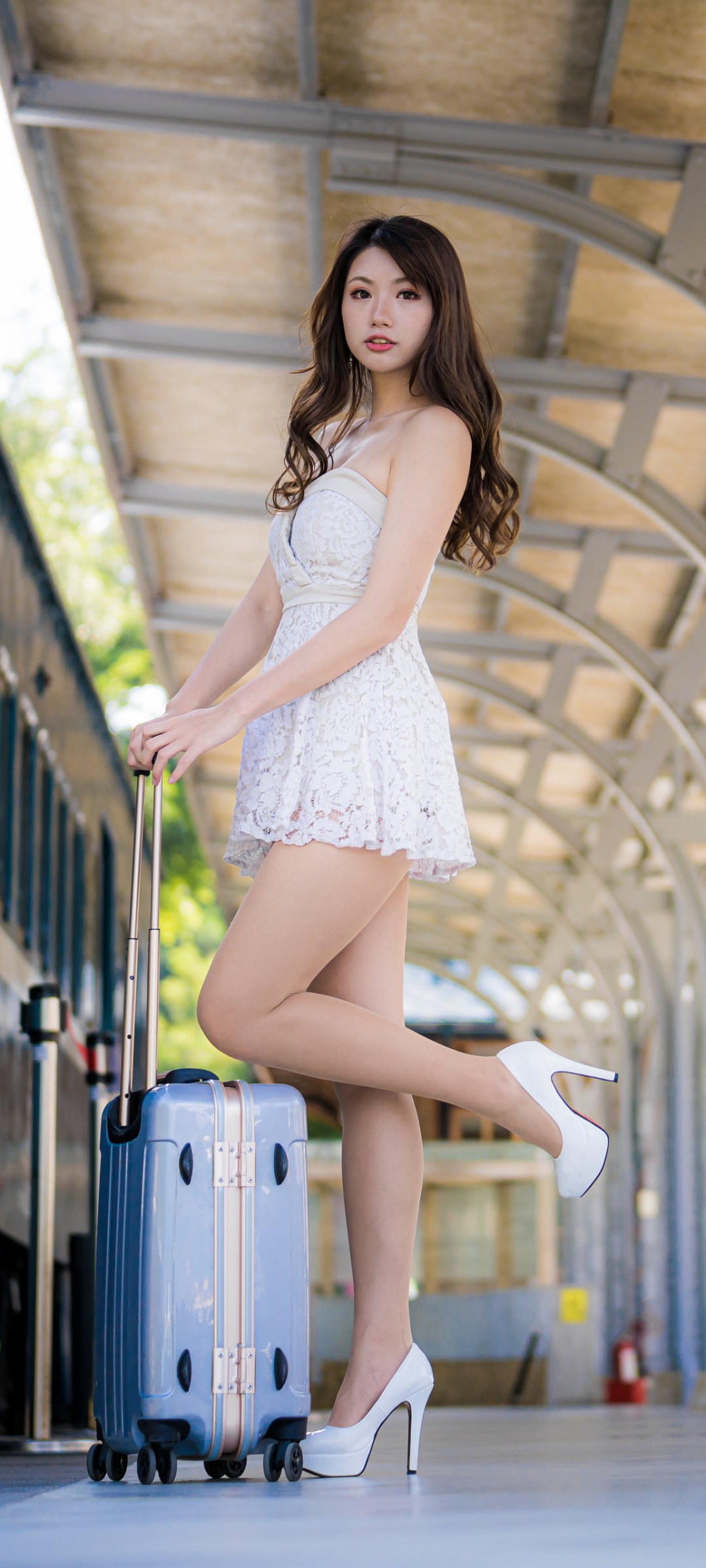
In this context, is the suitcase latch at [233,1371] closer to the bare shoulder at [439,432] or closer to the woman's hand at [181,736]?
the woman's hand at [181,736]

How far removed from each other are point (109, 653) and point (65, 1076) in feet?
96.0

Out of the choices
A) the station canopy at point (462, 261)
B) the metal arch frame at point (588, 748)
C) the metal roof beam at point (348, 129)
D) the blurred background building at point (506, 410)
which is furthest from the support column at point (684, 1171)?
the metal roof beam at point (348, 129)

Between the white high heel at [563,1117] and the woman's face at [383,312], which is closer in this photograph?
the white high heel at [563,1117]

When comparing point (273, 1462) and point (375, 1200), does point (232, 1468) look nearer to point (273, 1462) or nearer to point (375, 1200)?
point (273, 1462)

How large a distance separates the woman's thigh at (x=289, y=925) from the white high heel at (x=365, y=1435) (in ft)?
1.94

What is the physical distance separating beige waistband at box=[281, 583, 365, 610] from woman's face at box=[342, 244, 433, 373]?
1.34ft

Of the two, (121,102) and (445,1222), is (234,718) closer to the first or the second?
(121,102)

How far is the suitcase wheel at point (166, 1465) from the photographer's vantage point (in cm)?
256

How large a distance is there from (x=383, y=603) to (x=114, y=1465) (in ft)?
4.50

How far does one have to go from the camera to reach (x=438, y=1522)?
187 centimetres

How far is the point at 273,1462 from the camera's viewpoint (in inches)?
102

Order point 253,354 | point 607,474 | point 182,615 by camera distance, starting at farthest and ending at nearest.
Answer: point 182,615 → point 253,354 → point 607,474

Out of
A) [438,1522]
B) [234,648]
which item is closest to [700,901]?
[234,648]

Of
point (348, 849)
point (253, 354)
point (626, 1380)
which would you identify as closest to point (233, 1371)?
point (348, 849)
